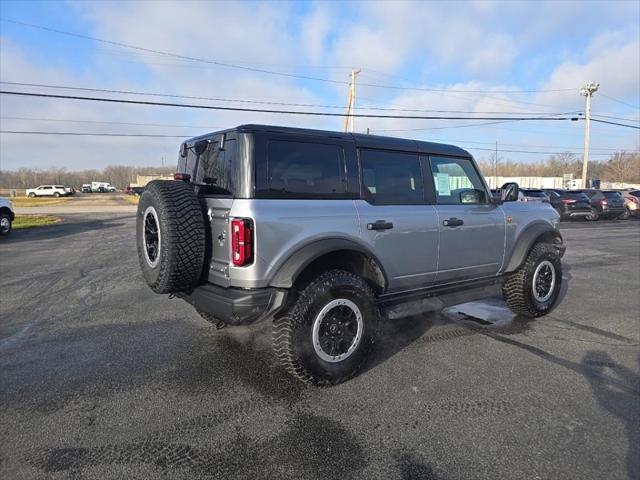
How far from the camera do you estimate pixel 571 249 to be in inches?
471

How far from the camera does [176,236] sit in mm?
3393

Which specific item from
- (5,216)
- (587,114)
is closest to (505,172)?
(587,114)

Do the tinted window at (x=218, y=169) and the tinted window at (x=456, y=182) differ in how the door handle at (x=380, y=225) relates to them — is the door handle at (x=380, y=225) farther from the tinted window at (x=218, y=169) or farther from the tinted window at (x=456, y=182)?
the tinted window at (x=218, y=169)

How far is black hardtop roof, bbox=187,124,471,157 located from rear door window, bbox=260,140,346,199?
11cm

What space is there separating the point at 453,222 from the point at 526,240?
4.49 ft

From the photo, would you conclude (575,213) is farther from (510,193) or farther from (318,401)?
(318,401)

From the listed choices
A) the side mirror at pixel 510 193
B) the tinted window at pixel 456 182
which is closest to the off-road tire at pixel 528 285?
the side mirror at pixel 510 193

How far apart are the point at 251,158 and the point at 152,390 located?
6.66 ft

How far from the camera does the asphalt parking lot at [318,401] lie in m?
2.61

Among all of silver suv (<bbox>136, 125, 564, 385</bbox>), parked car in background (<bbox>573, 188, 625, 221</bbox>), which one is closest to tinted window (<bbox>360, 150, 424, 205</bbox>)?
silver suv (<bbox>136, 125, 564, 385</bbox>)

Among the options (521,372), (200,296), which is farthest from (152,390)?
(521,372)

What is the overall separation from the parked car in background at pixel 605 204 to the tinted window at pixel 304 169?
24112mm

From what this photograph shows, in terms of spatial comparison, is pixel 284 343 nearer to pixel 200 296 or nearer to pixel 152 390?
pixel 200 296

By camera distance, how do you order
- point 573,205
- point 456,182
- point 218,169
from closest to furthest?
point 218,169, point 456,182, point 573,205
